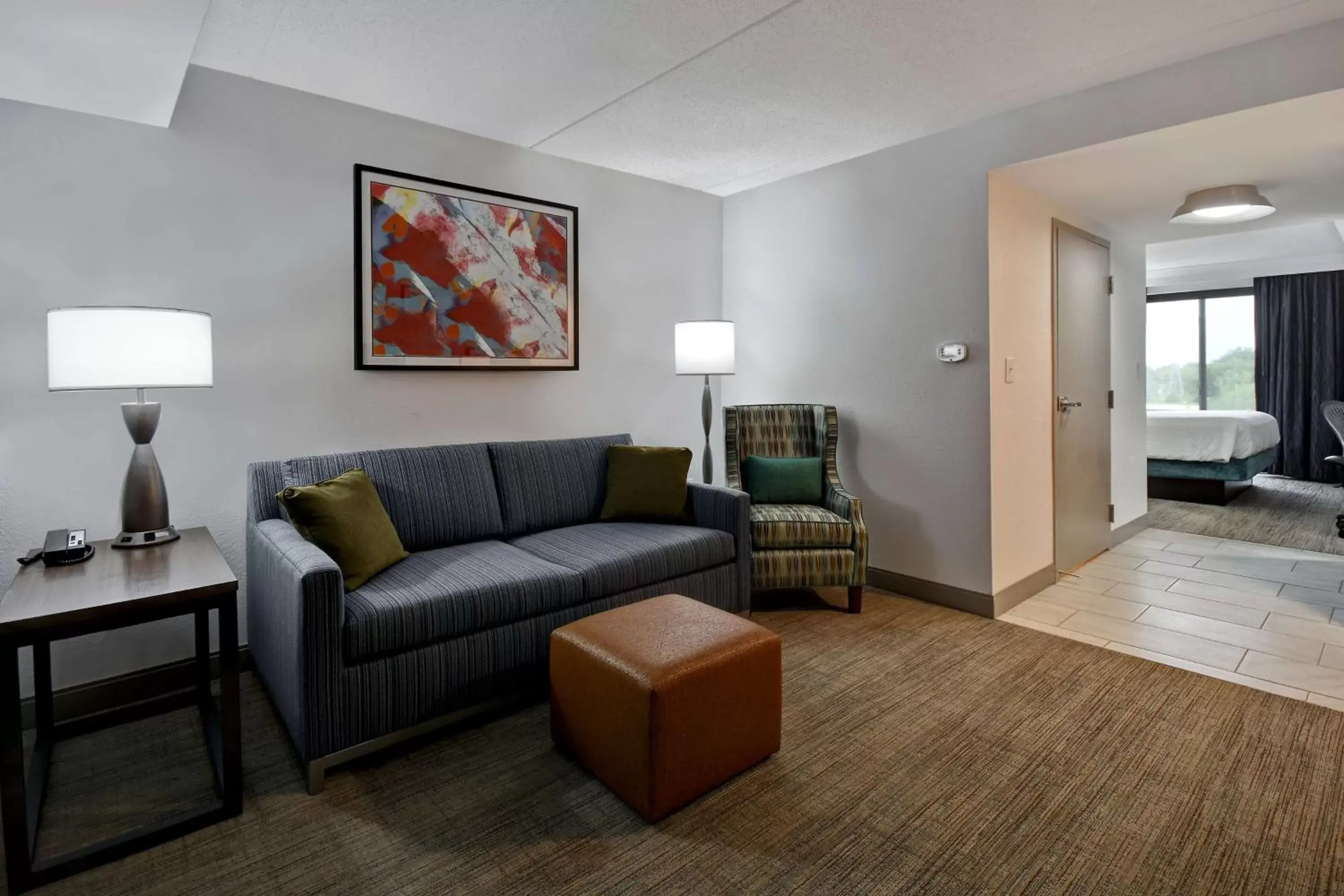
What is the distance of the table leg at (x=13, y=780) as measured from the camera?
1.54 meters

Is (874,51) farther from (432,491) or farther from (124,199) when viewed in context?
(124,199)

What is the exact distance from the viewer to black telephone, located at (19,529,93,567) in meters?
1.96

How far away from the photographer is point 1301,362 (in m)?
7.10

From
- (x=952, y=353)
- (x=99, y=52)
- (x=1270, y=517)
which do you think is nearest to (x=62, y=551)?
(x=99, y=52)

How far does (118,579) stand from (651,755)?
4.84 feet

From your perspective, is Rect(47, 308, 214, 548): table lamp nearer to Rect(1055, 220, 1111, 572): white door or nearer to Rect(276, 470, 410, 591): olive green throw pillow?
Rect(276, 470, 410, 591): olive green throw pillow

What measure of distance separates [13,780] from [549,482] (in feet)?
6.55

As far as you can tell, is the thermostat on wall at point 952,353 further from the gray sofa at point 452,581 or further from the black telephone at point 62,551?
the black telephone at point 62,551

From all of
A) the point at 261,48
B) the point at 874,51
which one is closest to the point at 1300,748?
the point at 874,51

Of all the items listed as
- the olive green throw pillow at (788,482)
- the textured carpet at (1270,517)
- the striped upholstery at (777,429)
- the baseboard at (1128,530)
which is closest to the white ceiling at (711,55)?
the striped upholstery at (777,429)

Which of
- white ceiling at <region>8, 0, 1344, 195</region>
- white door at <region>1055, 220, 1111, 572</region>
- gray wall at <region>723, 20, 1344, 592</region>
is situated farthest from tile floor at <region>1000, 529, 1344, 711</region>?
white ceiling at <region>8, 0, 1344, 195</region>

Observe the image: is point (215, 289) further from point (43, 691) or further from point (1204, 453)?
point (1204, 453)

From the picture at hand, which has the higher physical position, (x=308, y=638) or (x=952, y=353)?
(x=952, y=353)

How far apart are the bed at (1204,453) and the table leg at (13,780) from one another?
23.5ft
